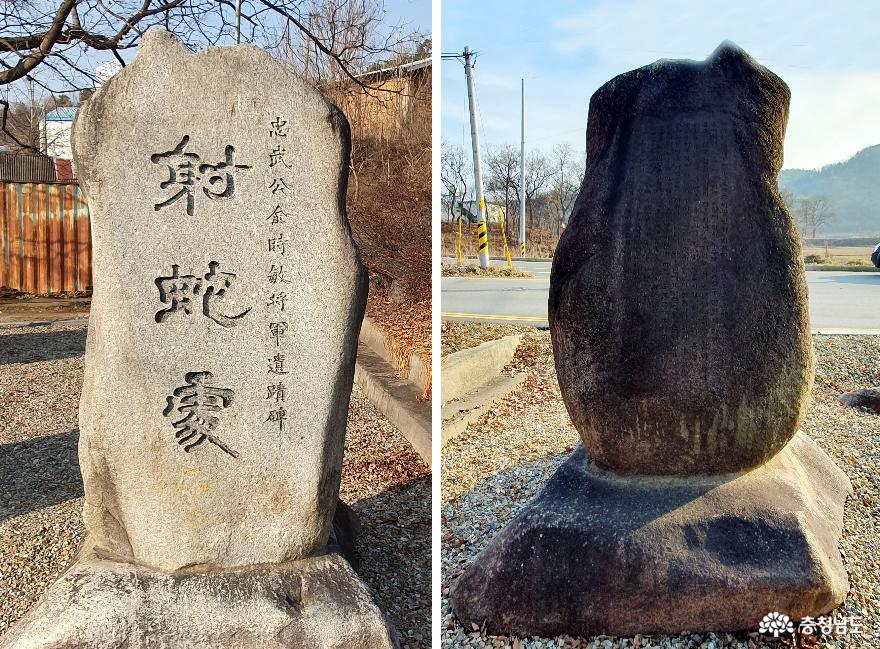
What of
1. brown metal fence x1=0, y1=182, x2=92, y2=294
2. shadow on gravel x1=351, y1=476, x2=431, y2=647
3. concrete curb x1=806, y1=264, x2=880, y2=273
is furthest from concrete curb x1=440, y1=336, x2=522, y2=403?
concrete curb x1=806, y1=264, x2=880, y2=273

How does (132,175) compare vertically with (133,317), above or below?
above

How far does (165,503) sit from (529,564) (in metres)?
1.34

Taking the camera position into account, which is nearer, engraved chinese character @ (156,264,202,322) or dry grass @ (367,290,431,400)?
engraved chinese character @ (156,264,202,322)

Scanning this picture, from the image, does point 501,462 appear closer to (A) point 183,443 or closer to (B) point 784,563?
(B) point 784,563

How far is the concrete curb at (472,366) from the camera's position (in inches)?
226

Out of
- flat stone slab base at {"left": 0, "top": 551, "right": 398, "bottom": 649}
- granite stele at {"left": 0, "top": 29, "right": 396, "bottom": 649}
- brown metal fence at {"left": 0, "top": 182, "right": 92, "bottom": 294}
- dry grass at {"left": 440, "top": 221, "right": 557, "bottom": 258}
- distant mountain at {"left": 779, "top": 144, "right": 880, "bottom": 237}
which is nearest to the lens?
flat stone slab base at {"left": 0, "top": 551, "right": 398, "bottom": 649}

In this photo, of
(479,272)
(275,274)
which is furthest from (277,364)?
(479,272)

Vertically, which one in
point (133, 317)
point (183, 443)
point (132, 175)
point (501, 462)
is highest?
point (132, 175)

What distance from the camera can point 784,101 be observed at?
8.95 feet

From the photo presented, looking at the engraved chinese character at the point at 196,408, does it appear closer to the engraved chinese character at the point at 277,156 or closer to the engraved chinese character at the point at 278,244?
the engraved chinese character at the point at 278,244

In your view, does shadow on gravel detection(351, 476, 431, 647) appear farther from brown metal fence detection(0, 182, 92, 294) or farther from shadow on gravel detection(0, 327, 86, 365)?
brown metal fence detection(0, 182, 92, 294)

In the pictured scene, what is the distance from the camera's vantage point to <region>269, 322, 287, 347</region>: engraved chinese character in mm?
2424

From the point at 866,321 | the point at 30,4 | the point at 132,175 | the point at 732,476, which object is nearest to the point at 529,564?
the point at 732,476

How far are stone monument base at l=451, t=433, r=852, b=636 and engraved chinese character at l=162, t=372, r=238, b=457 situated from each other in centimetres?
116
